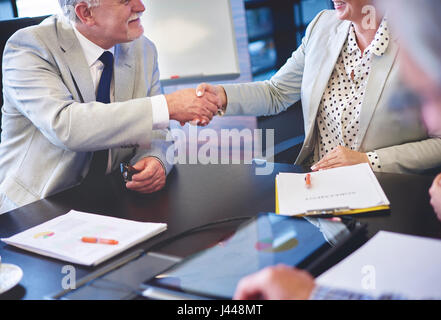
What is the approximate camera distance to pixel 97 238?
1.02 metres

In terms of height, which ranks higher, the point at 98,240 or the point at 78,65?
the point at 78,65

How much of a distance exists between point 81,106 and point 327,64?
34.9 inches

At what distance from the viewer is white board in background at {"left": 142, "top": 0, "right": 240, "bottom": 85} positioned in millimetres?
2762

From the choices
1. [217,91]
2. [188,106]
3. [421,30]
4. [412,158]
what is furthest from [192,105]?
[421,30]

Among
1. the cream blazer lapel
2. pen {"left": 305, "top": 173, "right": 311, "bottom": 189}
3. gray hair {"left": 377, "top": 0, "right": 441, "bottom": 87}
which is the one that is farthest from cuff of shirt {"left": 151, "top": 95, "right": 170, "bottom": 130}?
gray hair {"left": 377, "top": 0, "right": 441, "bottom": 87}

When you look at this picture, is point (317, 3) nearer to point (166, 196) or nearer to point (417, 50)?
point (166, 196)

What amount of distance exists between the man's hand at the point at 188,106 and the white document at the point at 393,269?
0.79 m

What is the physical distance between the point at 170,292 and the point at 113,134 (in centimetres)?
71

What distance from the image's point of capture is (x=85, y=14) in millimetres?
1595

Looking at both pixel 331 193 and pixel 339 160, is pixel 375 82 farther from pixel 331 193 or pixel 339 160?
pixel 331 193

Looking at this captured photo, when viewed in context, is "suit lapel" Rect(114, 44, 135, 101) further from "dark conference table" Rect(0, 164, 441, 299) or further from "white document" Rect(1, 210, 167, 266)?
"white document" Rect(1, 210, 167, 266)

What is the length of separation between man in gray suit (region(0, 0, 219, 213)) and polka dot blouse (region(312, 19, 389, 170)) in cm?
42

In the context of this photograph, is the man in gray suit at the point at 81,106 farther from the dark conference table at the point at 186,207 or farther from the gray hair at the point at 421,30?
the gray hair at the point at 421,30

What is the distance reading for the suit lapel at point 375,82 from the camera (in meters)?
1.54
